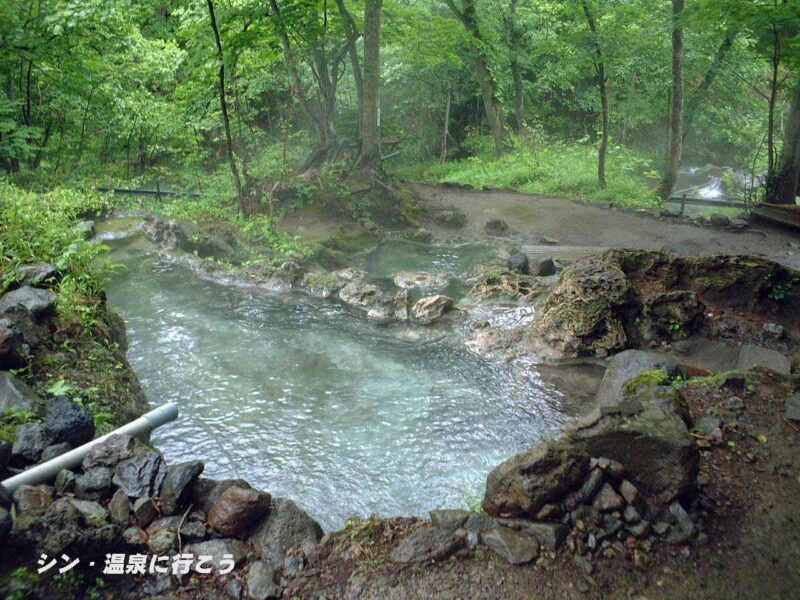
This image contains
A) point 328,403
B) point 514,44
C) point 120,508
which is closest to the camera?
point 120,508

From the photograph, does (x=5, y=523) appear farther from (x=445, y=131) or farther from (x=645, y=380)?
(x=445, y=131)

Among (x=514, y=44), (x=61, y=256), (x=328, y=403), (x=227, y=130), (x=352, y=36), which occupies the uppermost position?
(x=514, y=44)

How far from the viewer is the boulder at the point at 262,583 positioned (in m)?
3.56

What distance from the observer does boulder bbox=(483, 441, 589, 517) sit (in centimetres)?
411

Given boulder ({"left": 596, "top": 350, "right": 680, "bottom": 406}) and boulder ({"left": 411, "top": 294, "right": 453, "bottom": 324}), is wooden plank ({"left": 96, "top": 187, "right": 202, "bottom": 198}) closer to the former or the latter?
boulder ({"left": 411, "top": 294, "right": 453, "bottom": 324})

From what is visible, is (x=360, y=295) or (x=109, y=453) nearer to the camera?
(x=109, y=453)

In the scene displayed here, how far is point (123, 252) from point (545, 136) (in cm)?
1803

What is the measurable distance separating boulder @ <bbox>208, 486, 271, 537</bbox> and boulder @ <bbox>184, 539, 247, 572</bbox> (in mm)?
119

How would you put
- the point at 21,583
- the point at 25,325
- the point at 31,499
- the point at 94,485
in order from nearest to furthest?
the point at 21,583, the point at 31,499, the point at 94,485, the point at 25,325

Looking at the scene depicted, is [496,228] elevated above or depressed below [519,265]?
above

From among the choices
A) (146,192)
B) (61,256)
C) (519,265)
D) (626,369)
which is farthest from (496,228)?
(61,256)

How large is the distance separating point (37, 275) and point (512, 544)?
19.5 ft

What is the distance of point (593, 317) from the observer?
8.69 m

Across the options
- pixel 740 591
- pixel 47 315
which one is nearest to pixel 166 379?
pixel 47 315
